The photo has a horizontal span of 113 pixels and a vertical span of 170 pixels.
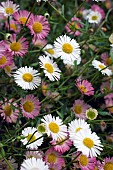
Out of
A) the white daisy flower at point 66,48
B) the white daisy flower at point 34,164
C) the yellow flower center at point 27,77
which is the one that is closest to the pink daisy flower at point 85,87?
the white daisy flower at point 66,48

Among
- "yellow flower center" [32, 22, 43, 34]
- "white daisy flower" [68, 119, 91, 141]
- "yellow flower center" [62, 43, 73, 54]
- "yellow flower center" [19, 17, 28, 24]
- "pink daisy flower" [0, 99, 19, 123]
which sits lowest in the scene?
"white daisy flower" [68, 119, 91, 141]

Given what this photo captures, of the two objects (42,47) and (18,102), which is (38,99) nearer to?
(18,102)

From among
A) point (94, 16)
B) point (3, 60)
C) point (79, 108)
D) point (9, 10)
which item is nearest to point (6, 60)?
point (3, 60)

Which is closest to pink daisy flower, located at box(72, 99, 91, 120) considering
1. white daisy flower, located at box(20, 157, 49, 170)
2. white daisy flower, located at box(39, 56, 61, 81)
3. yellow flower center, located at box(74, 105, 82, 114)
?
yellow flower center, located at box(74, 105, 82, 114)

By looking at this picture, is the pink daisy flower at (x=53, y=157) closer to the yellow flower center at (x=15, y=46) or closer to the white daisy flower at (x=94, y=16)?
the yellow flower center at (x=15, y=46)

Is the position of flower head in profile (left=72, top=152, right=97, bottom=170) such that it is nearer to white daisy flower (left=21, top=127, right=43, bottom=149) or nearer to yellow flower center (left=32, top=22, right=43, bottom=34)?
white daisy flower (left=21, top=127, right=43, bottom=149)

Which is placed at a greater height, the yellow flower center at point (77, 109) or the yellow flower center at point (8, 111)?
the yellow flower center at point (77, 109)

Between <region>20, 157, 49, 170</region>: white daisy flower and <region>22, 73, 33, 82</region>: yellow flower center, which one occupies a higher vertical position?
<region>22, 73, 33, 82</region>: yellow flower center
